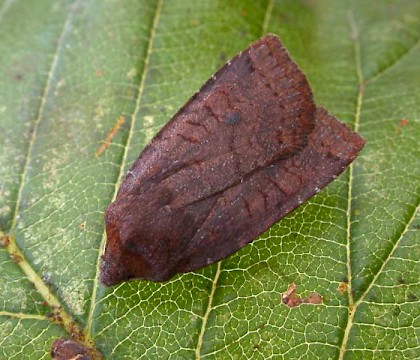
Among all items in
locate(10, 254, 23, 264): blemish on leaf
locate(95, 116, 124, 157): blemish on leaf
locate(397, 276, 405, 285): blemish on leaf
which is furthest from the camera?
locate(95, 116, 124, 157): blemish on leaf

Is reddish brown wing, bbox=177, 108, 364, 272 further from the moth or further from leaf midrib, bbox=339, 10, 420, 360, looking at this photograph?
leaf midrib, bbox=339, 10, 420, 360

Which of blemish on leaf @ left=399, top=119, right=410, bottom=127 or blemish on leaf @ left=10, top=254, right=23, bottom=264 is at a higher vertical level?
blemish on leaf @ left=10, top=254, right=23, bottom=264

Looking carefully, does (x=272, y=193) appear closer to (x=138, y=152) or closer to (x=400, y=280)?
(x=400, y=280)

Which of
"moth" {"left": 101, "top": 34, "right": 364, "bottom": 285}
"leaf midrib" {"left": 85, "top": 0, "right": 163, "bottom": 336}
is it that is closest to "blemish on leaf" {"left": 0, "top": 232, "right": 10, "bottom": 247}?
"leaf midrib" {"left": 85, "top": 0, "right": 163, "bottom": 336}

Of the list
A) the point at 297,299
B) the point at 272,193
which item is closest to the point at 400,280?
the point at 297,299

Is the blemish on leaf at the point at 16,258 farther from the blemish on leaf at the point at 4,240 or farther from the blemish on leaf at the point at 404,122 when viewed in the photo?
the blemish on leaf at the point at 404,122

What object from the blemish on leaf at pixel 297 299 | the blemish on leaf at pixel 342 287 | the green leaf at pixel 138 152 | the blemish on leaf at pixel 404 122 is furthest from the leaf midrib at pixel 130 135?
the blemish on leaf at pixel 404 122
